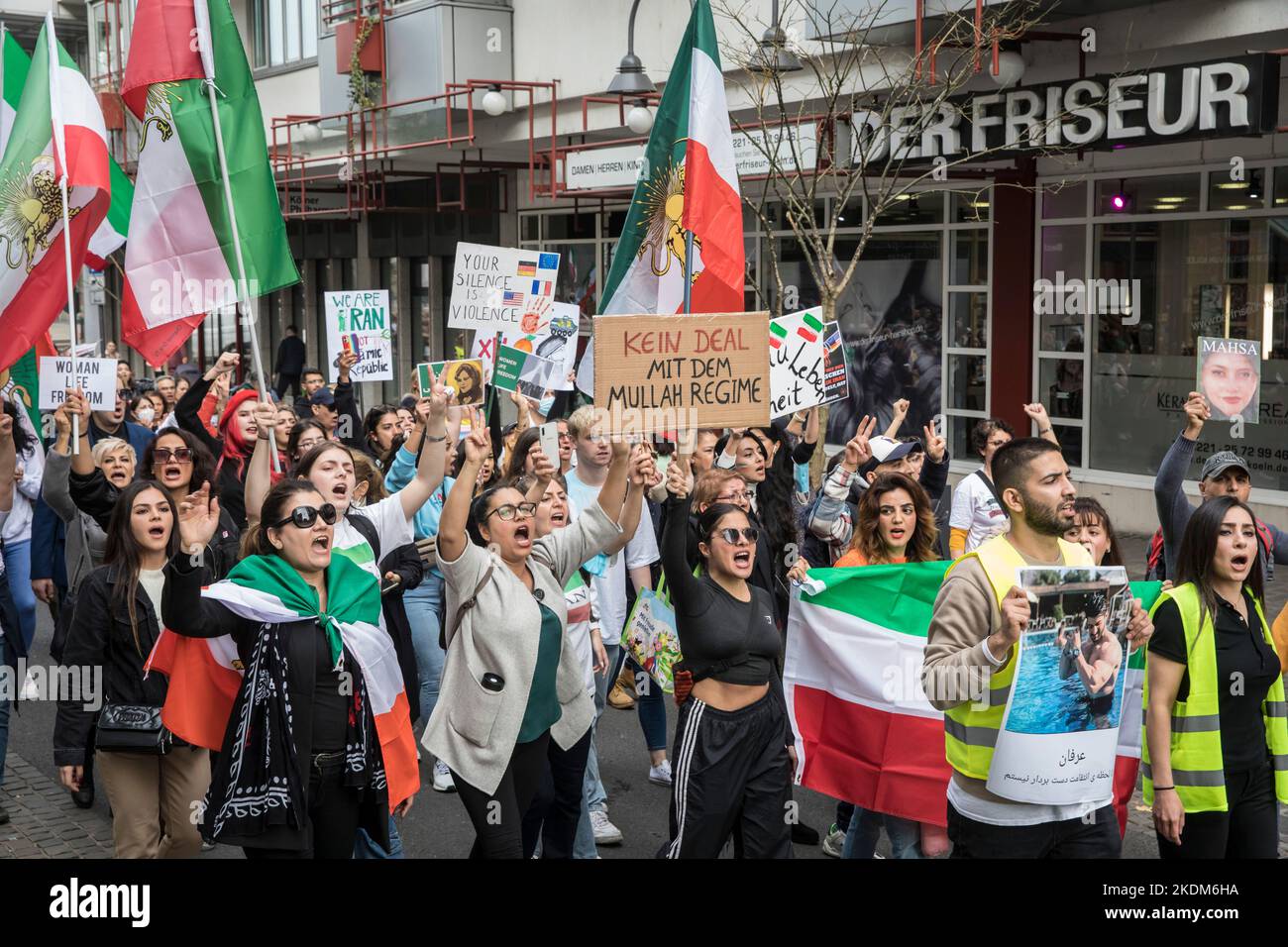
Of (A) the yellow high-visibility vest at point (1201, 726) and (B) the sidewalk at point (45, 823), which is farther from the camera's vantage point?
(B) the sidewalk at point (45, 823)

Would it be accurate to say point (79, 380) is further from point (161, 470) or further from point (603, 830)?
point (603, 830)

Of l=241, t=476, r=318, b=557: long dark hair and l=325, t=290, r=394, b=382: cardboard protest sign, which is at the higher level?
l=325, t=290, r=394, b=382: cardboard protest sign

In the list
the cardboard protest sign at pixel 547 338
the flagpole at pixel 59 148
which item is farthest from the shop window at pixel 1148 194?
the flagpole at pixel 59 148

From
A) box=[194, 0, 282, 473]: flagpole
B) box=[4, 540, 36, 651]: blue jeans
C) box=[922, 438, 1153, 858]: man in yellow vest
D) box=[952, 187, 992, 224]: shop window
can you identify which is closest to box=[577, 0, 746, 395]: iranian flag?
box=[194, 0, 282, 473]: flagpole

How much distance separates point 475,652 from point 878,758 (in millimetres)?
1811

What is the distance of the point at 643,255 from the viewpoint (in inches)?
297

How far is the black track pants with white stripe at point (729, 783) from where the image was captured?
5.25m

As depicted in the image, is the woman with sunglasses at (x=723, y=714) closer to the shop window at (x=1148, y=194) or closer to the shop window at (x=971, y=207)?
the shop window at (x=1148, y=194)

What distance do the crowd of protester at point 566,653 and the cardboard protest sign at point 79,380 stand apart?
290 cm

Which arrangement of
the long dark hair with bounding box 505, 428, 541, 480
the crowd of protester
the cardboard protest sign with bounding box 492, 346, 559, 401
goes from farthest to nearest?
the cardboard protest sign with bounding box 492, 346, 559, 401 < the long dark hair with bounding box 505, 428, 541, 480 < the crowd of protester

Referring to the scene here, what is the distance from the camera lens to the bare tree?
12.9 meters

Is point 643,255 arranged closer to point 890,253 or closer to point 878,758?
point 878,758

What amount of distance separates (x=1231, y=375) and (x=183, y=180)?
17.6 feet

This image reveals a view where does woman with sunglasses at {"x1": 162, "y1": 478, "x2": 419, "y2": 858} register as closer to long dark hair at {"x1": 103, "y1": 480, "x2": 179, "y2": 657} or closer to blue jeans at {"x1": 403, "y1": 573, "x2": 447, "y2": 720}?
long dark hair at {"x1": 103, "y1": 480, "x2": 179, "y2": 657}
